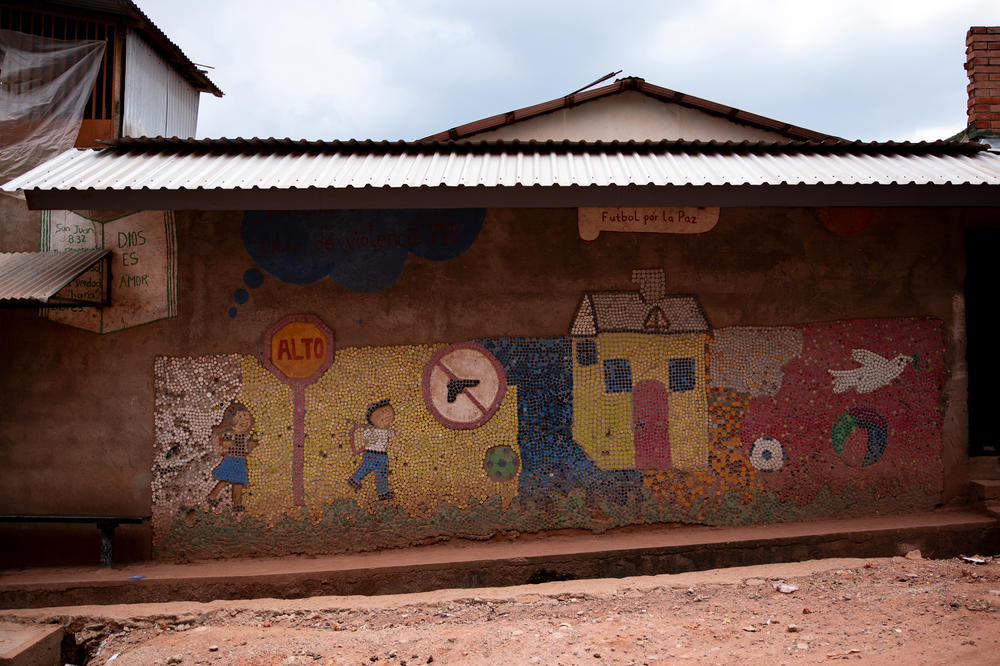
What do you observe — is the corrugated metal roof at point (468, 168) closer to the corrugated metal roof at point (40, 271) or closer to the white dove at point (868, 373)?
the corrugated metal roof at point (40, 271)

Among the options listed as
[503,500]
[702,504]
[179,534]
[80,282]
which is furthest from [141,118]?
[702,504]

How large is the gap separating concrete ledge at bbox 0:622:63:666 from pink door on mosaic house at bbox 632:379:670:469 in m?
4.10

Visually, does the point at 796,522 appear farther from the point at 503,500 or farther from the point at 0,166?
the point at 0,166

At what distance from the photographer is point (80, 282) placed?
16.0ft

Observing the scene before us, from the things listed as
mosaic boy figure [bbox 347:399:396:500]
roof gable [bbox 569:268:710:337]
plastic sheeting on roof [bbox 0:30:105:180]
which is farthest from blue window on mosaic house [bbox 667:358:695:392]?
plastic sheeting on roof [bbox 0:30:105:180]

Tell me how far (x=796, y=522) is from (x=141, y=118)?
8621 mm

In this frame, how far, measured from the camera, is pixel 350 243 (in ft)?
16.5

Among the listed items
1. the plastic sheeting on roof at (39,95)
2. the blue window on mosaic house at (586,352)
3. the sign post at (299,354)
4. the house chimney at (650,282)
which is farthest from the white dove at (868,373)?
the plastic sheeting on roof at (39,95)

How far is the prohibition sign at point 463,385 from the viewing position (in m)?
5.00

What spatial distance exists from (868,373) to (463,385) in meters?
3.30

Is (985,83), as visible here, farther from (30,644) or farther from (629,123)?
(30,644)

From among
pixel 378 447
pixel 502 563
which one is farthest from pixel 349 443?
pixel 502 563

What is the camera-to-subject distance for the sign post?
500 centimetres

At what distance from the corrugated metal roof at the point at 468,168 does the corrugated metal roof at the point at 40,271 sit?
2.15 feet
